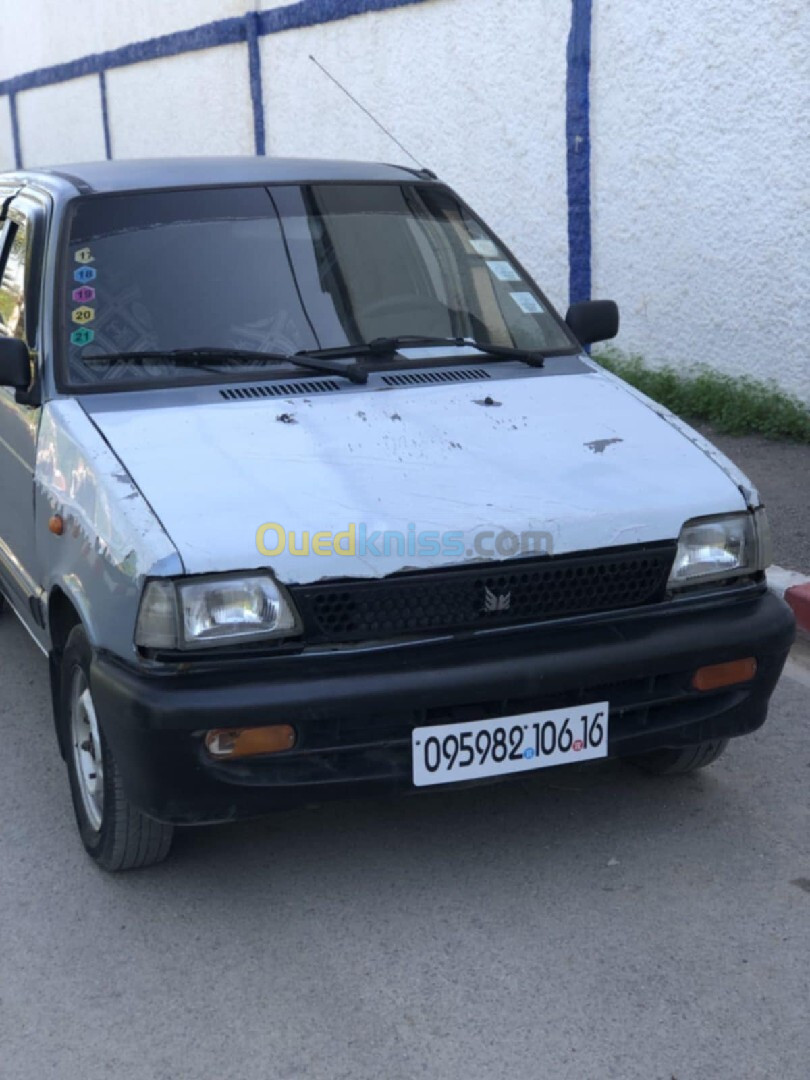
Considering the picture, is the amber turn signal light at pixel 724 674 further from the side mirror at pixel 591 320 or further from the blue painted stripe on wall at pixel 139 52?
the blue painted stripe on wall at pixel 139 52

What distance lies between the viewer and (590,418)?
4.14 m

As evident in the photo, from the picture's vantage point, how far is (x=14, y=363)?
13.8 ft

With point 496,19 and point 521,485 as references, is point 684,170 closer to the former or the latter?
point 496,19

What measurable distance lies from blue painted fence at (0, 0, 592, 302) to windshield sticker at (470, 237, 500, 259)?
15.7 feet

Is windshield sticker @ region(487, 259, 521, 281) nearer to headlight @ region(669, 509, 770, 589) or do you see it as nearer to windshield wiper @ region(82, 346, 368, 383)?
windshield wiper @ region(82, 346, 368, 383)

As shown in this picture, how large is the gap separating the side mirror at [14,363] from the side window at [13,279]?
0.36 m

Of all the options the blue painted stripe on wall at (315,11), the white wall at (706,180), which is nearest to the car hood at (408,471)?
the white wall at (706,180)

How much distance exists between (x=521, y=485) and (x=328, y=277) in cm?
125

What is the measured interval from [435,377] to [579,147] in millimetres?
5865

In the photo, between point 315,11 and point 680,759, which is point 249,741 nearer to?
point 680,759

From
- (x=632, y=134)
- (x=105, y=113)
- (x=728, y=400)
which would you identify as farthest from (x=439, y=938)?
(x=105, y=113)

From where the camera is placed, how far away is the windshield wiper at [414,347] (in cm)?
441

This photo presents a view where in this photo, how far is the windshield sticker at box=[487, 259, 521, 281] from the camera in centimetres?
494

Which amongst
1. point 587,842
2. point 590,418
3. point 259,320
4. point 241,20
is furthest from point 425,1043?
point 241,20
